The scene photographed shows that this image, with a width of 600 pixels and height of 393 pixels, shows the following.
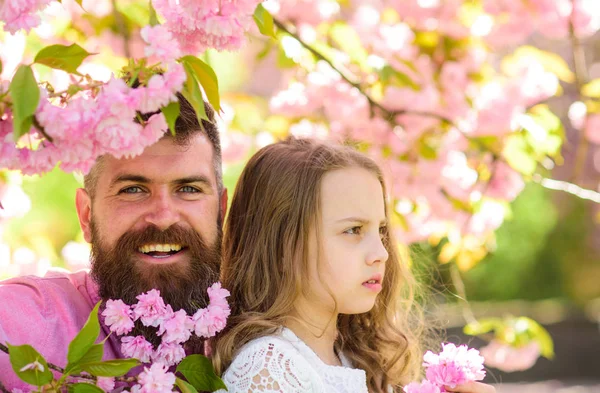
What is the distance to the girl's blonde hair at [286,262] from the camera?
7.00 feet

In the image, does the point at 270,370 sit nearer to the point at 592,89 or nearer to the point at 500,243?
the point at 592,89

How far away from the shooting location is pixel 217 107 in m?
1.54

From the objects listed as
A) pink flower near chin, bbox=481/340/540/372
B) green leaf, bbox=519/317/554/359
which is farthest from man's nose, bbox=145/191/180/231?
pink flower near chin, bbox=481/340/540/372

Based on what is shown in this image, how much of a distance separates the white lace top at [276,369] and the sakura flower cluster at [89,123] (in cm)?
72

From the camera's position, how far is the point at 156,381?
160 centimetres

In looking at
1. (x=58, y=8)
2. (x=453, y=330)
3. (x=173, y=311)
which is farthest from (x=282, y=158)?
(x=453, y=330)

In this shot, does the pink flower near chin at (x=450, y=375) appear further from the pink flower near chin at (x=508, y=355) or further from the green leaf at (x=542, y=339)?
the pink flower near chin at (x=508, y=355)

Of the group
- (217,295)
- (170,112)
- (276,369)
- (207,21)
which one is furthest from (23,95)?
(276,369)

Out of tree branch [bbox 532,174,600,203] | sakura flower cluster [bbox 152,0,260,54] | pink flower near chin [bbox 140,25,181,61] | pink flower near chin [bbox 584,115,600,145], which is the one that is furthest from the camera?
pink flower near chin [bbox 584,115,600,145]

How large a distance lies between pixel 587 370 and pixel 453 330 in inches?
57.1

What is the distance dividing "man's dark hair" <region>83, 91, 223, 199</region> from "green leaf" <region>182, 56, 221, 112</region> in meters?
0.56

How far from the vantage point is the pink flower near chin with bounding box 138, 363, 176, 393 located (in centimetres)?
160

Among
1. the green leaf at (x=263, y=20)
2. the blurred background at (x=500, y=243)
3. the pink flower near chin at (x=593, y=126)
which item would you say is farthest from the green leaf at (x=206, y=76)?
the pink flower near chin at (x=593, y=126)

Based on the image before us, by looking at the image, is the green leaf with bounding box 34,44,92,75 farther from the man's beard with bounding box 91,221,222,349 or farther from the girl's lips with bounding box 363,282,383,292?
the girl's lips with bounding box 363,282,383,292
